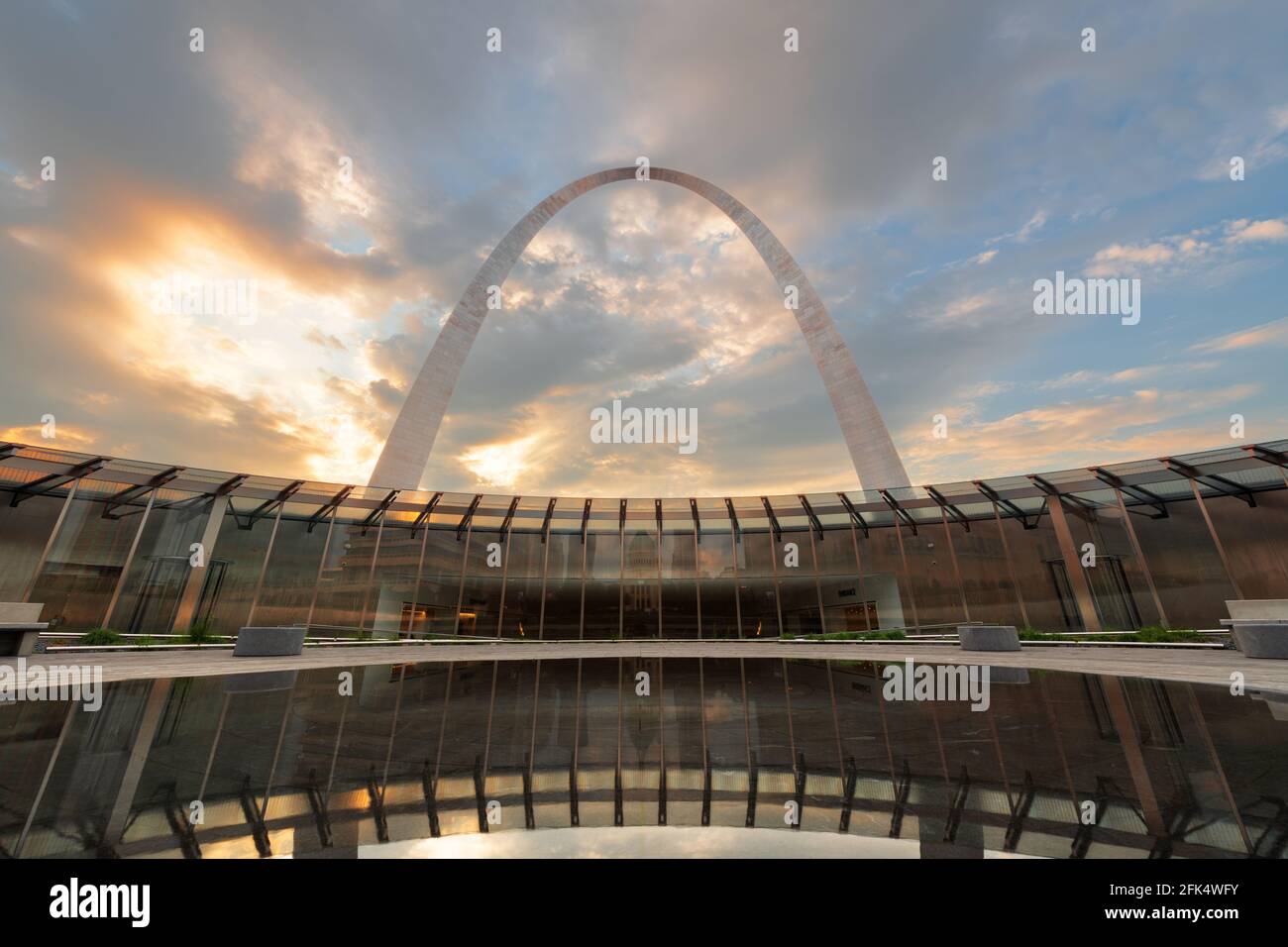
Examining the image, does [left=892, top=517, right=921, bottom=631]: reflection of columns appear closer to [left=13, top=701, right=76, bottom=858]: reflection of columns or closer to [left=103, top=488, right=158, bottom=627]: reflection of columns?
[left=13, top=701, right=76, bottom=858]: reflection of columns

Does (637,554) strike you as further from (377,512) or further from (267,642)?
(267,642)

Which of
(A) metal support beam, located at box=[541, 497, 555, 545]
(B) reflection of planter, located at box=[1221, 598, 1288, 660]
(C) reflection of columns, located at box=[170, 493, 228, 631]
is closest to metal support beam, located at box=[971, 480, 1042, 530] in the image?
(B) reflection of planter, located at box=[1221, 598, 1288, 660]

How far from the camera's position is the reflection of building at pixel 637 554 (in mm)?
17406

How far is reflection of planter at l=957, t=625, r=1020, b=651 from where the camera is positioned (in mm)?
15688

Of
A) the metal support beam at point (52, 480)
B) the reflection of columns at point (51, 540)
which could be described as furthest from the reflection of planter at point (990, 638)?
the reflection of columns at point (51, 540)

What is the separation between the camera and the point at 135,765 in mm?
4137

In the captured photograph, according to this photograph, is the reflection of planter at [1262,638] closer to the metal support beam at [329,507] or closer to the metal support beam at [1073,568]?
the metal support beam at [1073,568]

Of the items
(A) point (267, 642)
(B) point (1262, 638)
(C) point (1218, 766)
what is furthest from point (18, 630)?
(B) point (1262, 638)

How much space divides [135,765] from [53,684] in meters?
7.02

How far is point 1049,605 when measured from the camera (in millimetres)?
19516

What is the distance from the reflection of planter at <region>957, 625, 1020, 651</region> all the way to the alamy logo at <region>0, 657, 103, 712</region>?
1947 centimetres
